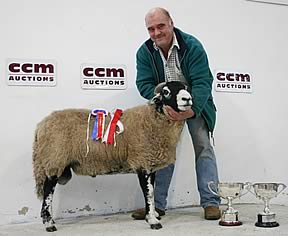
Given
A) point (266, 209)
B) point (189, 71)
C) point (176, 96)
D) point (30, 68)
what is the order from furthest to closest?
point (30, 68) → point (189, 71) → point (266, 209) → point (176, 96)

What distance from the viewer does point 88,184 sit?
2.80 metres

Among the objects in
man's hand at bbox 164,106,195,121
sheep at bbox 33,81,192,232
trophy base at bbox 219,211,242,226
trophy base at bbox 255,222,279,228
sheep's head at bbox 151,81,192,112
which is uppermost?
sheep's head at bbox 151,81,192,112

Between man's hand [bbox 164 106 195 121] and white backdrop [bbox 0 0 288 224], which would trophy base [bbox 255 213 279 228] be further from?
white backdrop [bbox 0 0 288 224]

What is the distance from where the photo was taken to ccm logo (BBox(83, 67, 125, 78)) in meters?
2.85

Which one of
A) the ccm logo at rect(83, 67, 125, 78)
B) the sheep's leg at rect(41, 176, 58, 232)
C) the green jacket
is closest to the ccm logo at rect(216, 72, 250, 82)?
the green jacket

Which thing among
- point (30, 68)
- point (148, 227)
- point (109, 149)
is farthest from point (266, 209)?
point (30, 68)

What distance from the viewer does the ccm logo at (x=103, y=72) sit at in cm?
285

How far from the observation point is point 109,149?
2.28m

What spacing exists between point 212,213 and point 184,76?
0.79m

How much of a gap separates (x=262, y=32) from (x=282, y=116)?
67cm

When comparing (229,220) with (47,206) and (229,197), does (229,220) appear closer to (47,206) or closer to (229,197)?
(229,197)

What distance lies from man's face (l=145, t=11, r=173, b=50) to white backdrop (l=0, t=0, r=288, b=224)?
61 cm

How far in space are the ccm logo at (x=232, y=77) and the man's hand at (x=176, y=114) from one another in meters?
0.99

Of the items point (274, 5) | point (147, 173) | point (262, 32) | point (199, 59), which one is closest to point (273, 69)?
point (262, 32)
